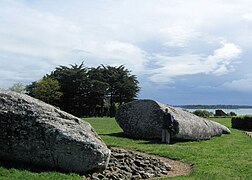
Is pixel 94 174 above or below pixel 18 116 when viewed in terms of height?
below

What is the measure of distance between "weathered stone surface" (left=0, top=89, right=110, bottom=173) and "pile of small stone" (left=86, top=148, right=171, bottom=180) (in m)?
0.65

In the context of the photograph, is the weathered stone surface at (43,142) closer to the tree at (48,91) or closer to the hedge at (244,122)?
the hedge at (244,122)

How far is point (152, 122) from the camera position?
942 inches

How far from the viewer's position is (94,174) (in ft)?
40.4

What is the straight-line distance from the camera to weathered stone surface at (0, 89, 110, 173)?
11.9m

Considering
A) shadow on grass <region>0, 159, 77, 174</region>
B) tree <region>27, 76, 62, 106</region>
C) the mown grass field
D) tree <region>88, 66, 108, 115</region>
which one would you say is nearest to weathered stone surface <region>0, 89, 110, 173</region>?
shadow on grass <region>0, 159, 77, 174</region>

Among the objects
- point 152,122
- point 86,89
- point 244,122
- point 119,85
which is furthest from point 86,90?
point 152,122

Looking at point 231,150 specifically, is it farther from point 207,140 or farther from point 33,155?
point 33,155

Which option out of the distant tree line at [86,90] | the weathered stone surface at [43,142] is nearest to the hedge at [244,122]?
the weathered stone surface at [43,142]

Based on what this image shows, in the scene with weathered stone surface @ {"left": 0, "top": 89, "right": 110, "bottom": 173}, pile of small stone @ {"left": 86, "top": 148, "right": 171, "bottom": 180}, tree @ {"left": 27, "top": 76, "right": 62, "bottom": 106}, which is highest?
tree @ {"left": 27, "top": 76, "right": 62, "bottom": 106}

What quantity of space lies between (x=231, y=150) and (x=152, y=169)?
707cm

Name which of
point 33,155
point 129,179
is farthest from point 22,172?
point 129,179

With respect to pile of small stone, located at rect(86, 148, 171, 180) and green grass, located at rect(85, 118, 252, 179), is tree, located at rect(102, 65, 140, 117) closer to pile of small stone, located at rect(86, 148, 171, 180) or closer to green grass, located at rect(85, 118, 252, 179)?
green grass, located at rect(85, 118, 252, 179)

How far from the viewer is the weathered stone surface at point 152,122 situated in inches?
926
